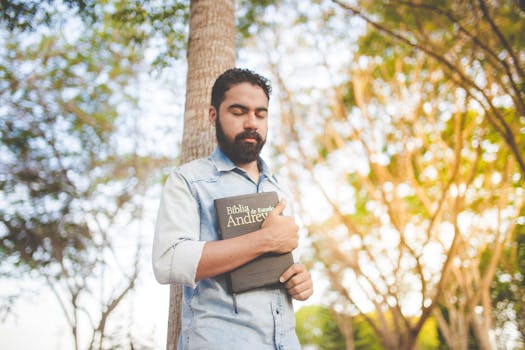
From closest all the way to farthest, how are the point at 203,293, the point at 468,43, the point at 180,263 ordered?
the point at 180,263 < the point at 203,293 < the point at 468,43

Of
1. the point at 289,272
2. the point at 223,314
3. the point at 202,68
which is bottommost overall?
the point at 223,314

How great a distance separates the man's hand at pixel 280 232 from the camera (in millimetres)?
1424

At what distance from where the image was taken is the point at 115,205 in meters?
9.41

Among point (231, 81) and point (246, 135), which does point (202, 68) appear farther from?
point (246, 135)

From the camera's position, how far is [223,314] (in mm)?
1382

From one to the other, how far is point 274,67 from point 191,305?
24.5 feet

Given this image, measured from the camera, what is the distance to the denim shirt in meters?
1.34

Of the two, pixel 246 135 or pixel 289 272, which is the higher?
pixel 246 135

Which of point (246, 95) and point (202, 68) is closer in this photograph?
point (246, 95)

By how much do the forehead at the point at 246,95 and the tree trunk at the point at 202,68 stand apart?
809mm

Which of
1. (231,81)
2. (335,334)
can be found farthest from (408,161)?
(335,334)

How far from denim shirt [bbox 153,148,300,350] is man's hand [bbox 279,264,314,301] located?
4 cm

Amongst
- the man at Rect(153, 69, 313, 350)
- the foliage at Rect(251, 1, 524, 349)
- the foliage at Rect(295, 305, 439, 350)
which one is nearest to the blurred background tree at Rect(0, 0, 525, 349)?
the foliage at Rect(251, 1, 524, 349)

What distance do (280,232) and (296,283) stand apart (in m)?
0.24
